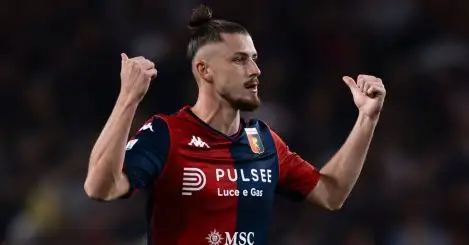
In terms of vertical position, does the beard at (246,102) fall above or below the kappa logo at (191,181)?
above

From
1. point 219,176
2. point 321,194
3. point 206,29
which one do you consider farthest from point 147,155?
point 321,194

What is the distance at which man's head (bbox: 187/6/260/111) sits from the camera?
4.54 meters

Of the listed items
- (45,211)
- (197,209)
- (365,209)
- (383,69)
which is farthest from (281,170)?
(383,69)

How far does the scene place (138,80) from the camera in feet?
13.1

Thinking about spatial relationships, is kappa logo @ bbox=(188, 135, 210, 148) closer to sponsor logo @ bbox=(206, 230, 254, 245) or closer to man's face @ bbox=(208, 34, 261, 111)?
man's face @ bbox=(208, 34, 261, 111)

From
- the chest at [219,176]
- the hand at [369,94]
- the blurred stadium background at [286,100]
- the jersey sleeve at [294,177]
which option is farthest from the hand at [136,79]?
the blurred stadium background at [286,100]

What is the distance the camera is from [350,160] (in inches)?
187

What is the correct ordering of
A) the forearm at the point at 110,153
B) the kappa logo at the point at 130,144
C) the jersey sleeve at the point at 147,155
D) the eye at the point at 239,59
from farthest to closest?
the eye at the point at 239,59, the kappa logo at the point at 130,144, the jersey sleeve at the point at 147,155, the forearm at the point at 110,153

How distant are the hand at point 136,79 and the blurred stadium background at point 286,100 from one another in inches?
96.4

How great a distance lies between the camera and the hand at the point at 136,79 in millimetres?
3971

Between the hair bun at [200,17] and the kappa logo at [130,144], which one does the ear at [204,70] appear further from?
the kappa logo at [130,144]

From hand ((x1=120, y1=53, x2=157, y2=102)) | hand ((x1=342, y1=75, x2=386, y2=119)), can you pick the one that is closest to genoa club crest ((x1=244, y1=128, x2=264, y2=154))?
hand ((x1=342, y1=75, x2=386, y2=119))

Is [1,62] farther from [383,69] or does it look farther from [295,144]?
[383,69]

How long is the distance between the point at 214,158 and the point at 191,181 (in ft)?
0.60
